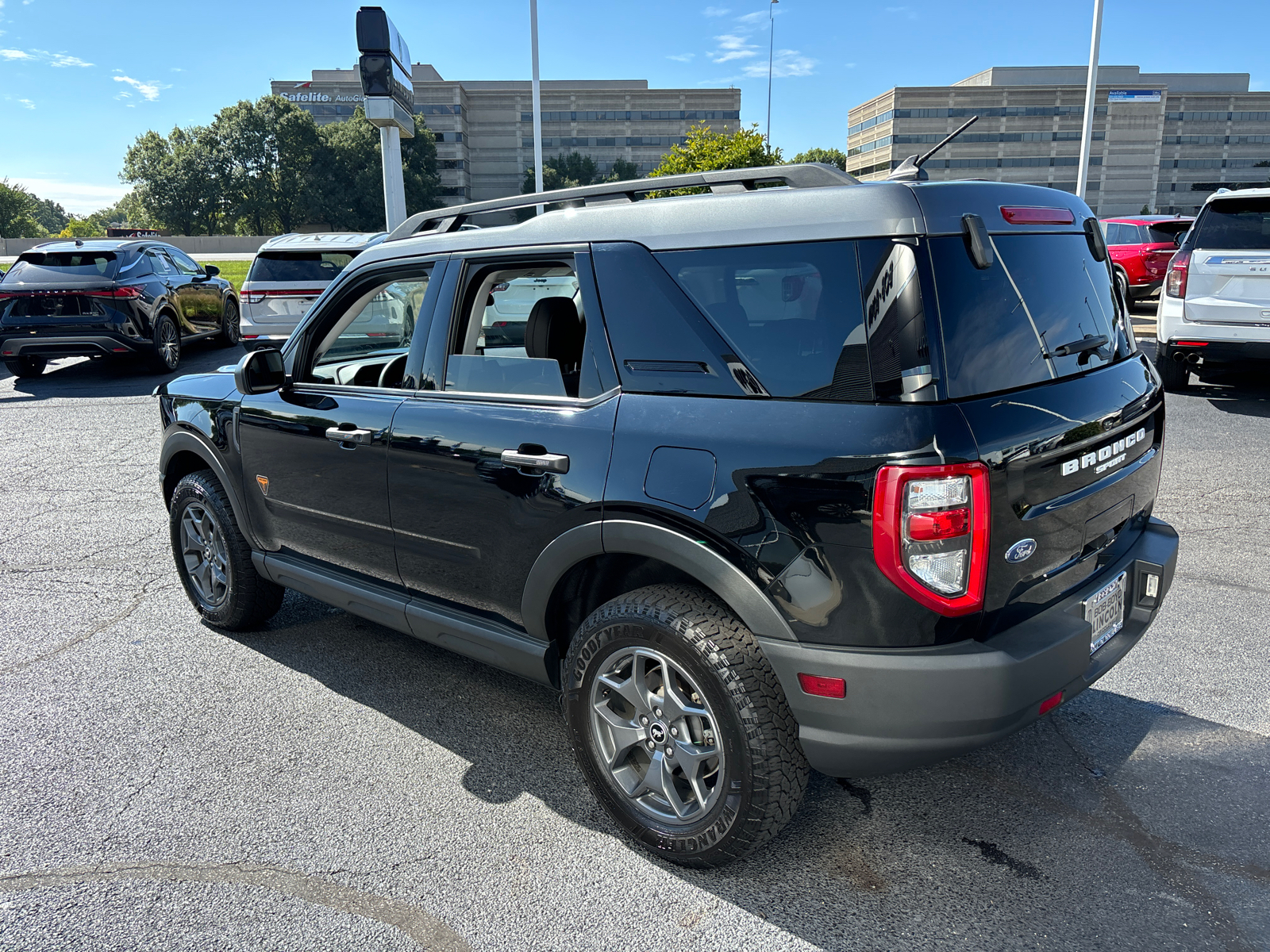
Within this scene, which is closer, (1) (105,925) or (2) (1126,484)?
(1) (105,925)

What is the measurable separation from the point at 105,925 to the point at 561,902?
121 cm

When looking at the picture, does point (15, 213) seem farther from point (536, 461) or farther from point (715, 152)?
point (536, 461)

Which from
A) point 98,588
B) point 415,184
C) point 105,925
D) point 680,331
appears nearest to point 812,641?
point 680,331

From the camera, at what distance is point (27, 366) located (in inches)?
489

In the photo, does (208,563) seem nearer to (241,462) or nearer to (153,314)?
(241,462)

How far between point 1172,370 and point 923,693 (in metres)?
9.26

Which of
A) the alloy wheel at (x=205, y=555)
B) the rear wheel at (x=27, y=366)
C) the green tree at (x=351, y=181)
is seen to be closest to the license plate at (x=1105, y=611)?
the alloy wheel at (x=205, y=555)

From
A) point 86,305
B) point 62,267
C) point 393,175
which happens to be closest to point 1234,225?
point 86,305

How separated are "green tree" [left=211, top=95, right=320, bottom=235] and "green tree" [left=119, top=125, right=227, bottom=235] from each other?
0.96 meters

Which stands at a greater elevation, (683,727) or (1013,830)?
(683,727)

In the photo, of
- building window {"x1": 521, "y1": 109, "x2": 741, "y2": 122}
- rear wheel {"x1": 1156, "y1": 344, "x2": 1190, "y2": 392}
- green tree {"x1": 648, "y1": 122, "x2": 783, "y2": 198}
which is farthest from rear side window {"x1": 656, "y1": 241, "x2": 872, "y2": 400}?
building window {"x1": 521, "y1": 109, "x2": 741, "y2": 122}

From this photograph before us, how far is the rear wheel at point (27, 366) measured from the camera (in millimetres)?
12137

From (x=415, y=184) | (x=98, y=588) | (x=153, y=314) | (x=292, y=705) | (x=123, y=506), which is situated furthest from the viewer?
(x=415, y=184)

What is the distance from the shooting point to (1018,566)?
2.17m
